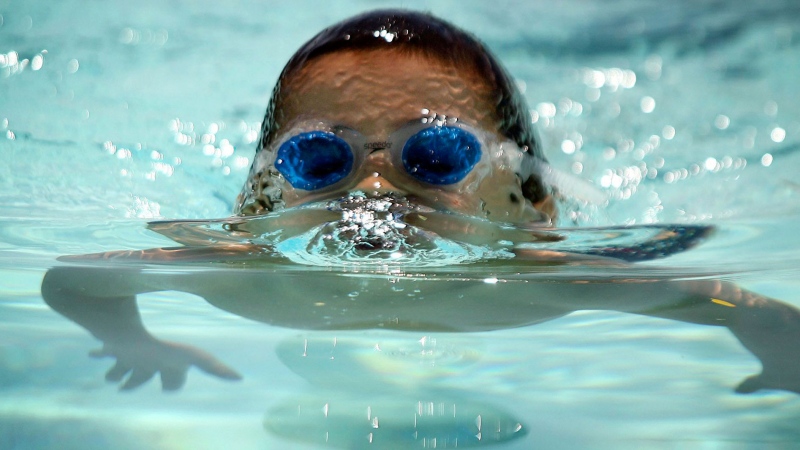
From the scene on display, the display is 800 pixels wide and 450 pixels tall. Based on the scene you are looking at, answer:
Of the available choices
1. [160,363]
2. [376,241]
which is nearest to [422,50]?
[376,241]

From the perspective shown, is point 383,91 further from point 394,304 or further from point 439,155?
point 394,304

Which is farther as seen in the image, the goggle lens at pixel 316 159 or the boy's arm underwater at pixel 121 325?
the goggle lens at pixel 316 159

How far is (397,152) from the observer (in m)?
2.54

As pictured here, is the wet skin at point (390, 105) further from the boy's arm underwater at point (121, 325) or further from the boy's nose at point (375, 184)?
the boy's arm underwater at point (121, 325)

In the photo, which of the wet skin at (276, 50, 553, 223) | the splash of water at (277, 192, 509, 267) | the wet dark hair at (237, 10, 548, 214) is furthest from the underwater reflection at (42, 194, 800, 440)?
the wet dark hair at (237, 10, 548, 214)

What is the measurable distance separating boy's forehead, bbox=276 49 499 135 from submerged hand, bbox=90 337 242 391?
96 centimetres

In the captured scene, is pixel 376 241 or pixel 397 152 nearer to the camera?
pixel 376 241

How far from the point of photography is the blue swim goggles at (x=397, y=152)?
2.51 metres

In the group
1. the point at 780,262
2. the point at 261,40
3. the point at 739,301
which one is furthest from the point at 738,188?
the point at 261,40

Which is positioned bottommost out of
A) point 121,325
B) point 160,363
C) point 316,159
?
point 160,363

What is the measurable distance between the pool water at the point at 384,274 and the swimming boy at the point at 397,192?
92 mm

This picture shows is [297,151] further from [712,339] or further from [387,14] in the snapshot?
[712,339]

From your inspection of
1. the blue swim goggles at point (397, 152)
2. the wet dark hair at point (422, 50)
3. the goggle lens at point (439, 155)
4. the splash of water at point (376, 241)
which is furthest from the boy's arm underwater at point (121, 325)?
the goggle lens at point (439, 155)

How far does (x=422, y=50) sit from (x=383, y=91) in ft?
0.72
